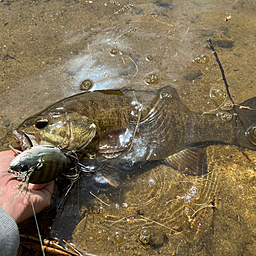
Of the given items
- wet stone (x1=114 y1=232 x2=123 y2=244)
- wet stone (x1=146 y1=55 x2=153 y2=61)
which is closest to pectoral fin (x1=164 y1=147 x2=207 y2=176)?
wet stone (x1=114 y1=232 x2=123 y2=244)

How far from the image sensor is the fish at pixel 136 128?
9.77ft

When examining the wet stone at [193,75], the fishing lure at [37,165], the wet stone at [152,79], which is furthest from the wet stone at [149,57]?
the fishing lure at [37,165]

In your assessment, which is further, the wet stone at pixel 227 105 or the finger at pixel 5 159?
the wet stone at pixel 227 105

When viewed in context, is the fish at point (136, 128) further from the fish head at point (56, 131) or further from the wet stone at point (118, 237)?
the wet stone at point (118, 237)

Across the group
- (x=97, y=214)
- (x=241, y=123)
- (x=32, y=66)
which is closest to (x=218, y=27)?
(x=241, y=123)

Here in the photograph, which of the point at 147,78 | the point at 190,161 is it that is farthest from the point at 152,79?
the point at 190,161

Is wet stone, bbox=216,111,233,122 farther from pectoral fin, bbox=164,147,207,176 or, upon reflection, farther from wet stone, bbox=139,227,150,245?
wet stone, bbox=139,227,150,245

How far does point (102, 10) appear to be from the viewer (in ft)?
16.4

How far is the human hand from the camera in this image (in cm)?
238

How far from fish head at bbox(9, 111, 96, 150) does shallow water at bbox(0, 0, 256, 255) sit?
774 millimetres

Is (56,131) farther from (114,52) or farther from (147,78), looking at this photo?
(114,52)

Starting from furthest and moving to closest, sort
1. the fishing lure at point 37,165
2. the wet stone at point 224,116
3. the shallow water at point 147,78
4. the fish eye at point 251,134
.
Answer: the wet stone at point 224,116, the fish eye at point 251,134, the shallow water at point 147,78, the fishing lure at point 37,165

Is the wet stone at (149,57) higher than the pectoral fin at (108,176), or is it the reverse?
the wet stone at (149,57)

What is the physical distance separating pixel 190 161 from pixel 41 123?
2554 millimetres
